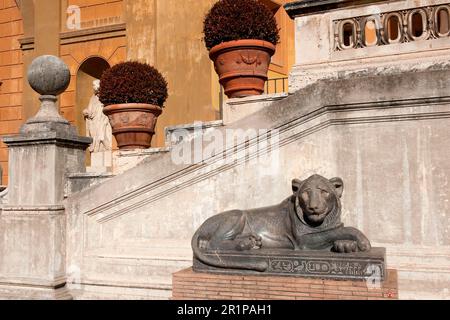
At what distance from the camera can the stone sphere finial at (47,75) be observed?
601 centimetres

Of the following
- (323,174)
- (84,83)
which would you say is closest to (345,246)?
(323,174)

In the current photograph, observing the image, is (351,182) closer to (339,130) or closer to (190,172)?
(339,130)

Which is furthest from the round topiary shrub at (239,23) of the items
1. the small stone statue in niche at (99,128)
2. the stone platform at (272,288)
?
the small stone statue in niche at (99,128)

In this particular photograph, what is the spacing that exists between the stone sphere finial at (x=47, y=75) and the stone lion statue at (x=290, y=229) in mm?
3026

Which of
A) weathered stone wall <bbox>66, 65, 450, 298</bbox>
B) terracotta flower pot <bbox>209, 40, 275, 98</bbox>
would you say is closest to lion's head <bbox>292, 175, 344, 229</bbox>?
weathered stone wall <bbox>66, 65, 450, 298</bbox>

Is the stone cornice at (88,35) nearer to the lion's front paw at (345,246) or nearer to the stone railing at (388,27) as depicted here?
the stone railing at (388,27)

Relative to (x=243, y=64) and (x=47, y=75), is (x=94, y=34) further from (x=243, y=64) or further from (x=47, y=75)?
(x=243, y=64)

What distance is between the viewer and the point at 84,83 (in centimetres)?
1344

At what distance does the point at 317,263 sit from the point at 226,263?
75 cm

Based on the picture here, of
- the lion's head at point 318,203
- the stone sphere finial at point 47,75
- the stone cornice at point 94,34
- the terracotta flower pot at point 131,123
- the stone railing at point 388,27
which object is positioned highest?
the stone cornice at point 94,34

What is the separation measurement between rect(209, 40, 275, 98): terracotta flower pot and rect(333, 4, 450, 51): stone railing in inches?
36.2

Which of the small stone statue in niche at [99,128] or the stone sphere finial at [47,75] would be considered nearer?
the stone sphere finial at [47,75]

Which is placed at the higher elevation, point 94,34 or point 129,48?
point 94,34
